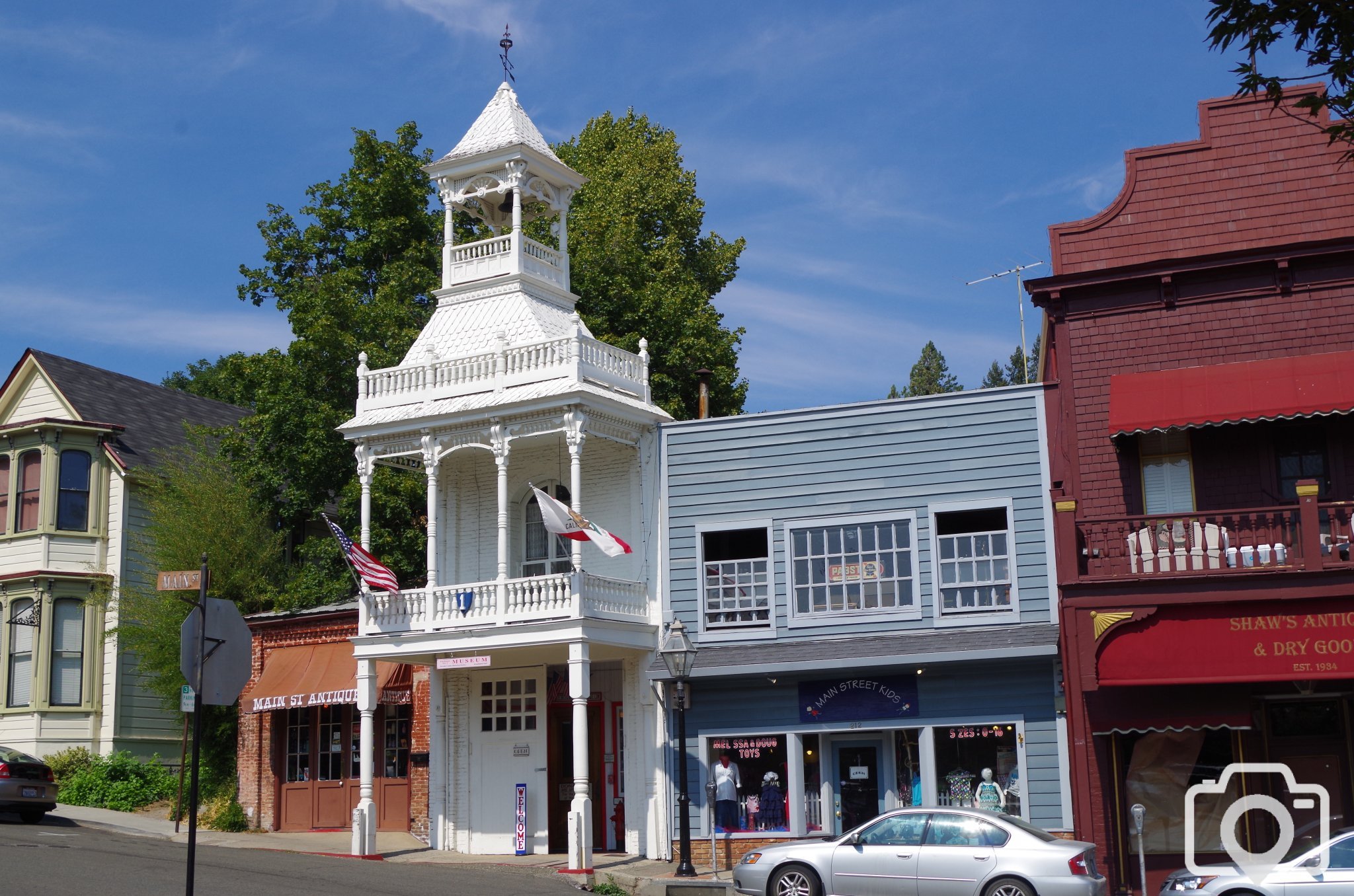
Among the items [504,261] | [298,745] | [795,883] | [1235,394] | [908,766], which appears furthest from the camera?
[298,745]

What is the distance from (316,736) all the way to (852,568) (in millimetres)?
11667

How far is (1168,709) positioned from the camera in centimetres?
2006

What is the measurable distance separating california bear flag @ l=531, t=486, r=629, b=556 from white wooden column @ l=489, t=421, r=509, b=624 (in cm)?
155

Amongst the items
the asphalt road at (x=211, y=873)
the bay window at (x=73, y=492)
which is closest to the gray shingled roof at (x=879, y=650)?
the asphalt road at (x=211, y=873)

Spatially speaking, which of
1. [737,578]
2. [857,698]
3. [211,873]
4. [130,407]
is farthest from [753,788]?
[130,407]

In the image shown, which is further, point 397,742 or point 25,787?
point 397,742

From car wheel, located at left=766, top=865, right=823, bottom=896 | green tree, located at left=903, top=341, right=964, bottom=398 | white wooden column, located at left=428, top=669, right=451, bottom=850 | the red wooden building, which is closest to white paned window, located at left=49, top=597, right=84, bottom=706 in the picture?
white wooden column, located at left=428, top=669, right=451, bottom=850

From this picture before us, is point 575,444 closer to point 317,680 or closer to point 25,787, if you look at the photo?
point 317,680

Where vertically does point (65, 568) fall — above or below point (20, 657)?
above

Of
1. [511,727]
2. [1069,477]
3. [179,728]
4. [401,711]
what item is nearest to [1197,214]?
[1069,477]

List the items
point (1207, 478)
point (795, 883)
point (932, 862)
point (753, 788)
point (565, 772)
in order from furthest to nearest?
point (565, 772) < point (753, 788) < point (1207, 478) < point (795, 883) < point (932, 862)

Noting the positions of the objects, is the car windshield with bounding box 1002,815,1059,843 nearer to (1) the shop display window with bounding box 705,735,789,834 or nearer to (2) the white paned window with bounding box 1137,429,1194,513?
(2) the white paned window with bounding box 1137,429,1194,513

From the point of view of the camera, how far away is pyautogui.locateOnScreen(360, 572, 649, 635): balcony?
23.4 m

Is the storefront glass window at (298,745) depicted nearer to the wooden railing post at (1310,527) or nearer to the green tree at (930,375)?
the wooden railing post at (1310,527)
